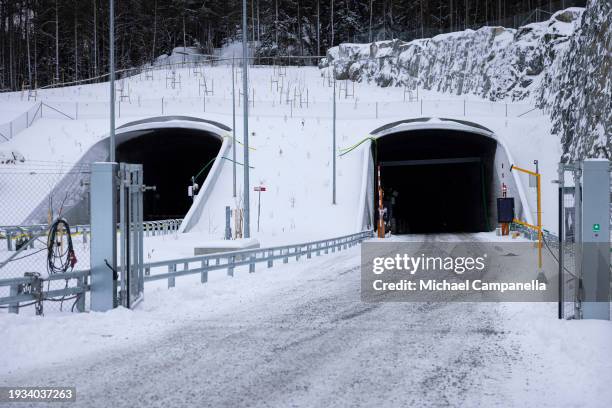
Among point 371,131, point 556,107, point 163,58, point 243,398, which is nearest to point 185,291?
point 243,398

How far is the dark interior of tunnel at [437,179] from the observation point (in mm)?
44312

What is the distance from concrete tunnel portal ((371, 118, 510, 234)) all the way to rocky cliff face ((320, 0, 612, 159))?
232 inches

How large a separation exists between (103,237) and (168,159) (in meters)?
41.1

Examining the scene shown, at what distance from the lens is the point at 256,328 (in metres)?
9.61

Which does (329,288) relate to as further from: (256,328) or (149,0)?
(149,0)

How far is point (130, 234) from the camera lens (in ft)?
36.8

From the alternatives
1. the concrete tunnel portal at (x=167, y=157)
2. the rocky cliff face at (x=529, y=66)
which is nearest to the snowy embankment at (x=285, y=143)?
the concrete tunnel portal at (x=167, y=157)

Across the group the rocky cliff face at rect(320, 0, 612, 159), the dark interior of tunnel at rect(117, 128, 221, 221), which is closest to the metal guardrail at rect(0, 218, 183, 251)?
the dark interior of tunnel at rect(117, 128, 221, 221)

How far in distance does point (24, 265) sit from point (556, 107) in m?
38.2

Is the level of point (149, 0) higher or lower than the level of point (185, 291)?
higher

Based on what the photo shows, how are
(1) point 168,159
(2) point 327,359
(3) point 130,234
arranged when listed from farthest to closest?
1. (1) point 168,159
2. (3) point 130,234
3. (2) point 327,359

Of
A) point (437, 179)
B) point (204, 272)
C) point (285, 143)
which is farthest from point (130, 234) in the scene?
point (437, 179)

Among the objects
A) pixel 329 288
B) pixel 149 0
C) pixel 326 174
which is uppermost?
pixel 149 0

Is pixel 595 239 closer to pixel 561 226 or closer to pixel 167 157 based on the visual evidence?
pixel 561 226
